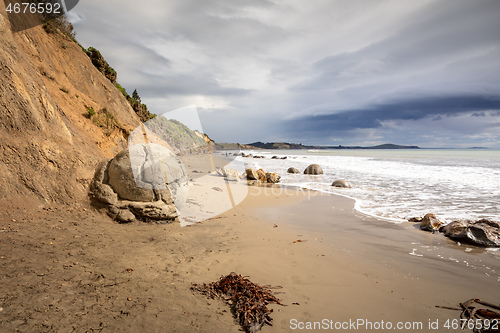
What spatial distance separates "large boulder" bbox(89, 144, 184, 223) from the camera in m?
5.33

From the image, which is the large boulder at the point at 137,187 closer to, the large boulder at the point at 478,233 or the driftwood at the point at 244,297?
the driftwood at the point at 244,297

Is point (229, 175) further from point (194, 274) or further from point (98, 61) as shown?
point (98, 61)

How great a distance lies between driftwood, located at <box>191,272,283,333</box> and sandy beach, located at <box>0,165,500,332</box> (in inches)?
3.8

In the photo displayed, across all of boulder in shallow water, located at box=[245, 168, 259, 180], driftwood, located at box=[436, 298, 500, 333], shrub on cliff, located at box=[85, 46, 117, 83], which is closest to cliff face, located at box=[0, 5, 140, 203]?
driftwood, located at box=[436, 298, 500, 333]

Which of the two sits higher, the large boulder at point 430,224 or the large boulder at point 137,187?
the large boulder at point 137,187

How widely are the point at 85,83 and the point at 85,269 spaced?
1455cm

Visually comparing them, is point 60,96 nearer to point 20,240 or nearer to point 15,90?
point 15,90

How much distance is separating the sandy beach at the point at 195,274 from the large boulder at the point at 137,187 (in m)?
0.35

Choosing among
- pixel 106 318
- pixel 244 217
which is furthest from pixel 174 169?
pixel 106 318

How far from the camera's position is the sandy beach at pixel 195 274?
2.30 m

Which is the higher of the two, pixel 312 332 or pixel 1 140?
pixel 1 140

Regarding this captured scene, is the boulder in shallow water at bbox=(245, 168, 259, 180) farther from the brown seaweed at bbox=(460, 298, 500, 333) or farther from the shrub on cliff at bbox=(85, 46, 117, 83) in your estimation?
the shrub on cliff at bbox=(85, 46, 117, 83)

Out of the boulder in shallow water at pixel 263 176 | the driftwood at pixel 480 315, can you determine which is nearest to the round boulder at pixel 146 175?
the driftwood at pixel 480 315

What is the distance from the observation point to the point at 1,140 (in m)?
4.46
